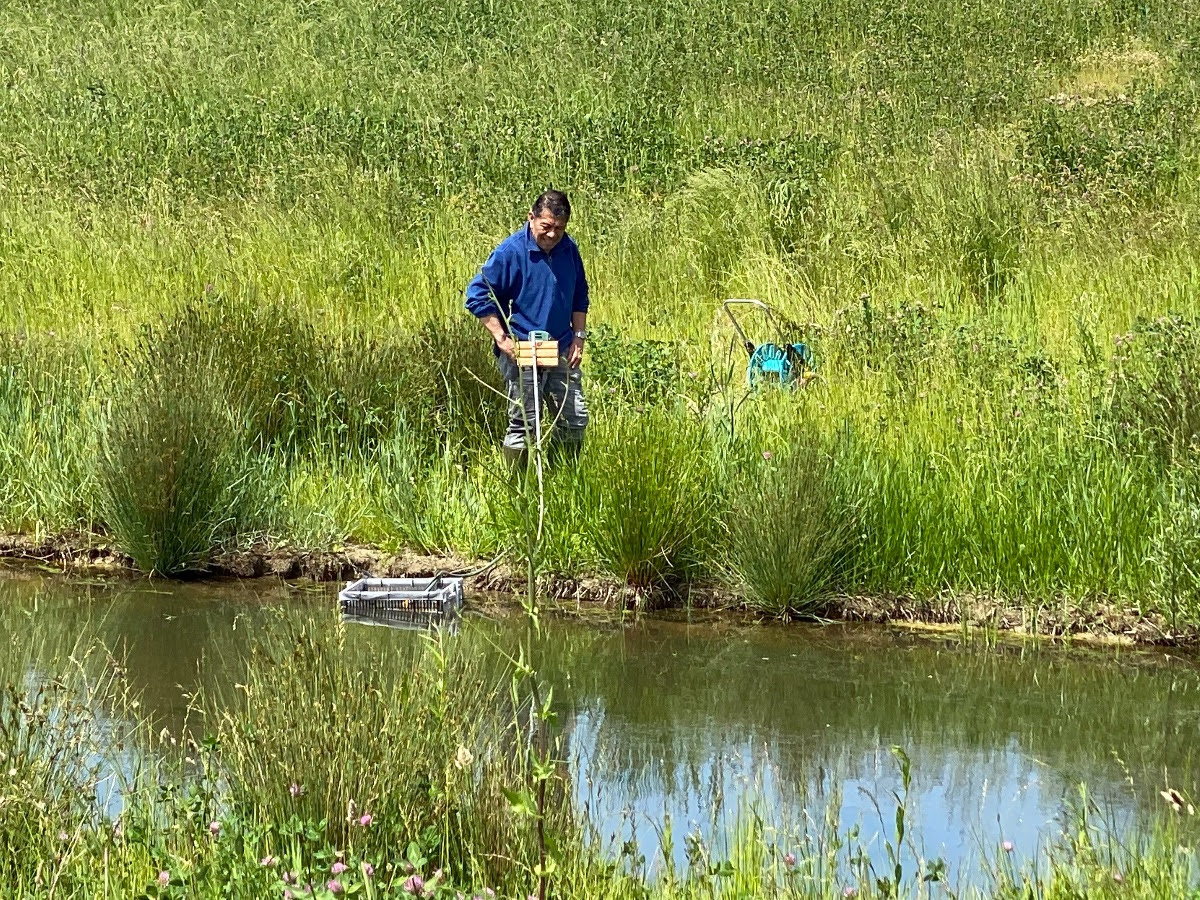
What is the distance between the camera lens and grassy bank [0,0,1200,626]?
310 inches

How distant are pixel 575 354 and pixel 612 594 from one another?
1.23m

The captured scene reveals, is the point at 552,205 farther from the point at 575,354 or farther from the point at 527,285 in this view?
the point at 575,354

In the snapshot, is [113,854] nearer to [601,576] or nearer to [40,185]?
[601,576]

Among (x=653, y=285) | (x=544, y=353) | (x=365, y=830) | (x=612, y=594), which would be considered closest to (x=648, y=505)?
(x=612, y=594)

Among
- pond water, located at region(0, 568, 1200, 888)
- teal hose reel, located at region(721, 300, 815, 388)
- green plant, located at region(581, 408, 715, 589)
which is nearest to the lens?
pond water, located at region(0, 568, 1200, 888)

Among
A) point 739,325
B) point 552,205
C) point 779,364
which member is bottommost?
point 779,364

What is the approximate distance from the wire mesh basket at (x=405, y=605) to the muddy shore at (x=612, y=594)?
11.7 inches

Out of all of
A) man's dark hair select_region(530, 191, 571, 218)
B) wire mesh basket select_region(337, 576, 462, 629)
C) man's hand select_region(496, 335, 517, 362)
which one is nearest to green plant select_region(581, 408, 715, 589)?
man's hand select_region(496, 335, 517, 362)

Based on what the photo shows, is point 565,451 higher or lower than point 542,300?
lower

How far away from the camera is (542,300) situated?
8.25m

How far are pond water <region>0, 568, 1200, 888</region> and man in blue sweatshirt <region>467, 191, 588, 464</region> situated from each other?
1246 millimetres

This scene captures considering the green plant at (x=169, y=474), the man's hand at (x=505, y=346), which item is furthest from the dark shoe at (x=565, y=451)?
the green plant at (x=169, y=474)

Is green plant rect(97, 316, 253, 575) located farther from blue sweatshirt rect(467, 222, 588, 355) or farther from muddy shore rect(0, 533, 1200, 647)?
blue sweatshirt rect(467, 222, 588, 355)

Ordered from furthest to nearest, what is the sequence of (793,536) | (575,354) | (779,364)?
(779,364), (575,354), (793,536)
